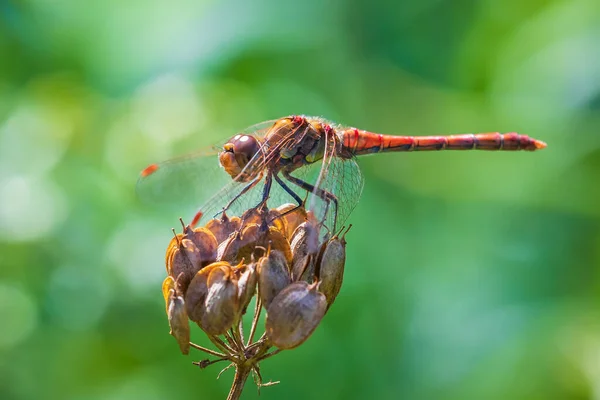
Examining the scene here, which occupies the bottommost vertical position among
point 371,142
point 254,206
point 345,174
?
point 254,206

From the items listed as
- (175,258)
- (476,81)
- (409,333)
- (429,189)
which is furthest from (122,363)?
(476,81)

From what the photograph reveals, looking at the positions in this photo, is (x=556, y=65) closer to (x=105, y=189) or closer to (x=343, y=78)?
(x=343, y=78)

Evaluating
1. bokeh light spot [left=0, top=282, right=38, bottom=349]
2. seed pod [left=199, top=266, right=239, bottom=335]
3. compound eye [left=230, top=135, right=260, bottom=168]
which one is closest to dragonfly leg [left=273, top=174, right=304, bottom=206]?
compound eye [left=230, top=135, right=260, bottom=168]

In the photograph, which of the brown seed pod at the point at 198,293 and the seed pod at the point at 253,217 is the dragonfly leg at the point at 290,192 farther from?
the brown seed pod at the point at 198,293

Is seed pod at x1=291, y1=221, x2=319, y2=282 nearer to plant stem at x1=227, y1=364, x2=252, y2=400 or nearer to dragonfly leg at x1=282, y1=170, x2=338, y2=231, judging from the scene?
dragonfly leg at x1=282, y1=170, x2=338, y2=231

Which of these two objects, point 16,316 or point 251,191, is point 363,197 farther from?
point 16,316

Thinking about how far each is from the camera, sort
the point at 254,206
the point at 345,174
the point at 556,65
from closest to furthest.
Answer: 1. the point at 254,206
2. the point at 345,174
3. the point at 556,65
